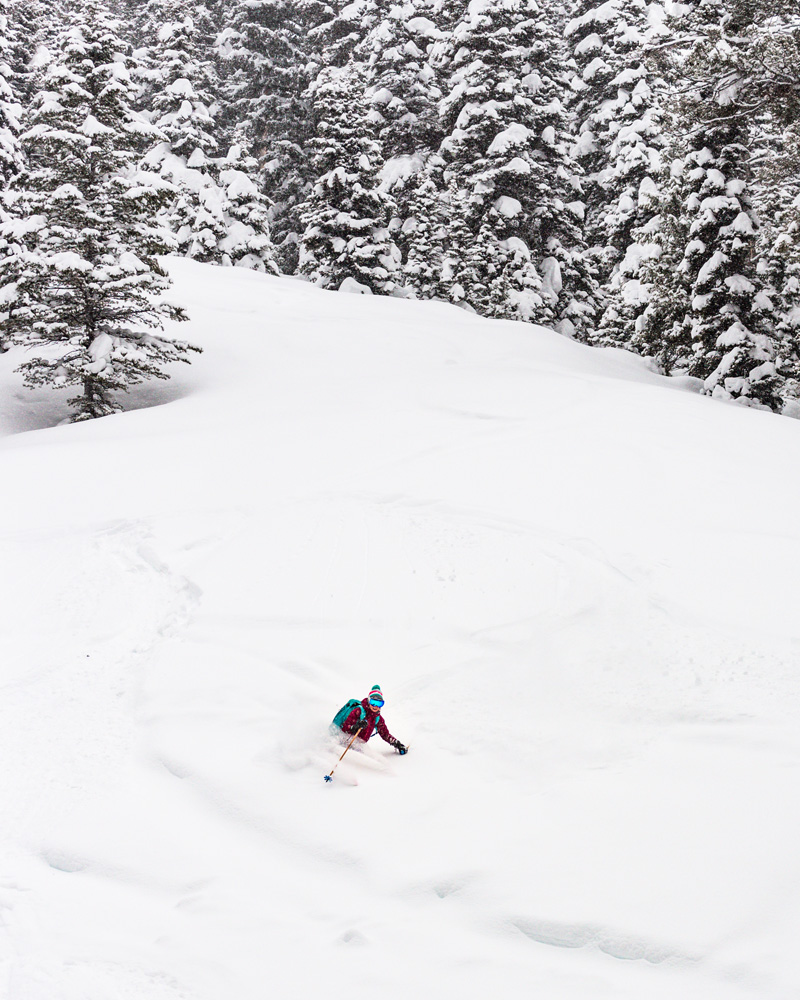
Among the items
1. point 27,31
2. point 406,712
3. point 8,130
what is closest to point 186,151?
point 27,31

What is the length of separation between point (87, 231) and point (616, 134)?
19.0 metres

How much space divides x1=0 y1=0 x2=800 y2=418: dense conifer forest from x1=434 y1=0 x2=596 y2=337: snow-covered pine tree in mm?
91

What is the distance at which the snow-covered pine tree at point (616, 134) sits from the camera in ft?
72.2

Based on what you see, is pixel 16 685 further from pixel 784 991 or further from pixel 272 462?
pixel 784 991

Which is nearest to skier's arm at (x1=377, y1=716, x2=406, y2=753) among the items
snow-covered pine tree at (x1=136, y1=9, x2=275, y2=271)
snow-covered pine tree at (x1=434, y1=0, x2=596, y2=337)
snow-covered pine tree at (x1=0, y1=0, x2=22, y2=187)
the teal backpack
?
the teal backpack

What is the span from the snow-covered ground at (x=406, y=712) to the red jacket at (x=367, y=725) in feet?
0.56

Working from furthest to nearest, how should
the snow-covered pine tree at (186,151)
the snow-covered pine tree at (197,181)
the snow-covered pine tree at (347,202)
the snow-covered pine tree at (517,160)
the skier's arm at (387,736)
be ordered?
1. the snow-covered pine tree at (186,151)
2. the snow-covered pine tree at (197,181)
3. the snow-covered pine tree at (517,160)
4. the snow-covered pine tree at (347,202)
5. the skier's arm at (387,736)

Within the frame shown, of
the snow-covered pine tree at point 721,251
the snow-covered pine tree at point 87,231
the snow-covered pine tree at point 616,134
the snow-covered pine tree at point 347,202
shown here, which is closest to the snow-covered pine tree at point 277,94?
the snow-covered pine tree at point 347,202

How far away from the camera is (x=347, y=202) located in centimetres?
2216

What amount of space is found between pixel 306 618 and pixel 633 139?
2238 centimetres

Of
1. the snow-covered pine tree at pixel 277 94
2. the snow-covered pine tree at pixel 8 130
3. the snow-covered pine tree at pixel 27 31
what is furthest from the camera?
the snow-covered pine tree at pixel 277 94

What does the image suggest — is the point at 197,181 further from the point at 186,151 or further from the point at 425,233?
the point at 425,233

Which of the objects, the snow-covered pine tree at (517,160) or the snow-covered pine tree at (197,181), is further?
the snow-covered pine tree at (197,181)

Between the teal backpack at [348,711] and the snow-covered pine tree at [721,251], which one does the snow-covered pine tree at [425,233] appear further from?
the teal backpack at [348,711]
